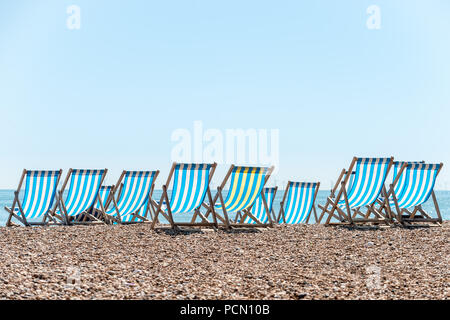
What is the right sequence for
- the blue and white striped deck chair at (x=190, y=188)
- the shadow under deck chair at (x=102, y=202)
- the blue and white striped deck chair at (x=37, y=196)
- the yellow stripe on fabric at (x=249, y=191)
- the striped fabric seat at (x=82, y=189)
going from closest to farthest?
the blue and white striped deck chair at (x=190, y=188)
the yellow stripe on fabric at (x=249, y=191)
the blue and white striped deck chair at (x=37, y=196)
the striped fabric seat at (x=82, y=189)
the shadow under deck chair at (x=102, y=202)

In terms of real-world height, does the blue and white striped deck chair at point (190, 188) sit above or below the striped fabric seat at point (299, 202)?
above

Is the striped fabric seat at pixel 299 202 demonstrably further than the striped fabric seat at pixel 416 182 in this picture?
Yes

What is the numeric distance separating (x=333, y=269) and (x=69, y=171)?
217 inches

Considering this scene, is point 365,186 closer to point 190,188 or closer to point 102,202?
point 190,188

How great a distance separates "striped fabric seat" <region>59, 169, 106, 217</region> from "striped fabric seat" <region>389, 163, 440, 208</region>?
4.37 meters

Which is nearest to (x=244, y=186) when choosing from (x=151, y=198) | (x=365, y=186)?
(x=151, y=198)

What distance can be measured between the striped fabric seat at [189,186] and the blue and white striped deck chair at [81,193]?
187 cm

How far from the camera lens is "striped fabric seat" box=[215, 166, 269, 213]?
8172 mm

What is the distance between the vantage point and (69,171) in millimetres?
9531

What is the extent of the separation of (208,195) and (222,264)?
2527 millimetres

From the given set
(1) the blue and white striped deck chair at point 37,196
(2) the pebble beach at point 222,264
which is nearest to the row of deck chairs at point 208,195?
(1) the blue and white striped deck chair at point 37,196

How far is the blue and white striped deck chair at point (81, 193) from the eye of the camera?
9.21 m

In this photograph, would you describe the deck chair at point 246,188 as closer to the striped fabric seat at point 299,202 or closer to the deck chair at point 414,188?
the deck chair at point 414,188
